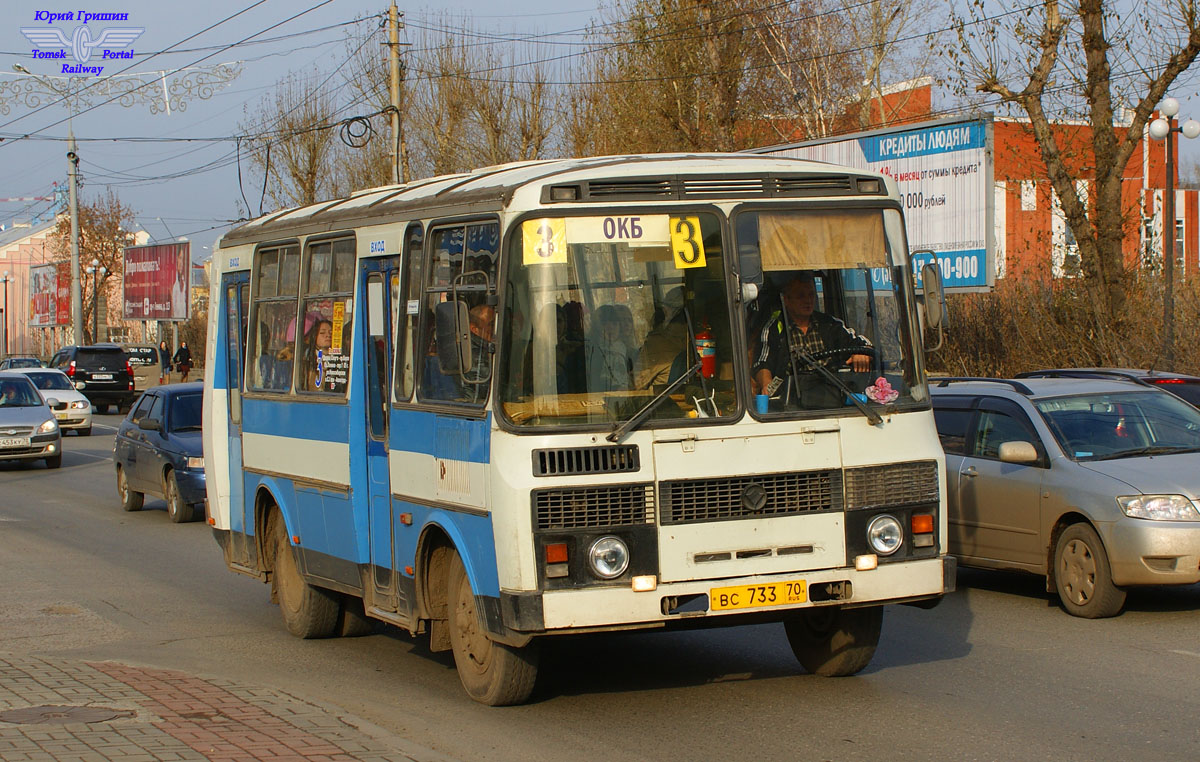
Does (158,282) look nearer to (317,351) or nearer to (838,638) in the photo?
(317,351)

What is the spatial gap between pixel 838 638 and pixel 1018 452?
3.23m

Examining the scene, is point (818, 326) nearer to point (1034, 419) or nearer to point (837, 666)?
point (837, 666)

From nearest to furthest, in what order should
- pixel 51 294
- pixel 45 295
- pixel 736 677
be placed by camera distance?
pixel 736 677, pixel 51 294, pixel 45 295

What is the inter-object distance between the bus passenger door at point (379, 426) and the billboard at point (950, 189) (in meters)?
16.5

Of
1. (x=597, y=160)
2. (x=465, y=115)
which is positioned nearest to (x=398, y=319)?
(x=597, y=160)

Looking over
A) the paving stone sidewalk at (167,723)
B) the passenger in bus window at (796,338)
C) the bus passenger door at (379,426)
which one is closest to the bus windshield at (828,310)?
the passenger in bus window at (796,338)

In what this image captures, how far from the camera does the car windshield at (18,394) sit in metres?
27.3

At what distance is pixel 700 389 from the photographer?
7.08 metres

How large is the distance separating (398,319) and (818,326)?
245 centimetres

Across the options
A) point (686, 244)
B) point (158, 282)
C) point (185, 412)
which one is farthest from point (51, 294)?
point (686, 244)

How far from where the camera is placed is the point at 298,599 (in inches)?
400

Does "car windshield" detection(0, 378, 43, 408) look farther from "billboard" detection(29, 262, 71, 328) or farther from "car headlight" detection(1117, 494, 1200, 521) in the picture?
"billboard" detection(29, 262, 71, 328)

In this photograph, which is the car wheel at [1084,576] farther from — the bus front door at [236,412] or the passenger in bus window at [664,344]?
the bus front door at [236,412]

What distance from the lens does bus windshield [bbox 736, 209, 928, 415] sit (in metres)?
7.21
